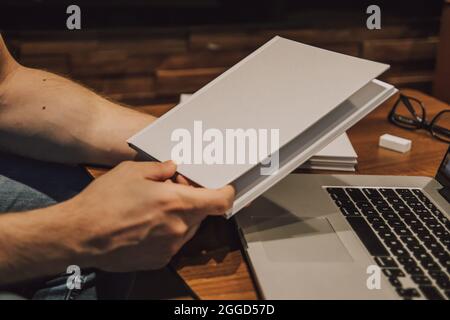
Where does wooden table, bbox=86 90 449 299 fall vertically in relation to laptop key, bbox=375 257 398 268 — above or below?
below

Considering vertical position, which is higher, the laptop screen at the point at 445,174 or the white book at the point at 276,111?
the white book at the point at 276,111

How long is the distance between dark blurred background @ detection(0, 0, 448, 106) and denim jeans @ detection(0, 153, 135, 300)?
4.17 feet

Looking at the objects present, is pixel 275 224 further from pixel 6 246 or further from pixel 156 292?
pixel 6 246

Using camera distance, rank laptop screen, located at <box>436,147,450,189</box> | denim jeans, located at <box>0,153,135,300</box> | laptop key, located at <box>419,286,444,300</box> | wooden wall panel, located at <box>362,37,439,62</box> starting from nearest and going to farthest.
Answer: laptop key, located at <box>419,286,444,300</box> < denim jeans, located at <box>0,153,135,300</box> < laptop screen, located at <box>436,147,450,189</box> < wooden wall panel, located at <box>362,37,439,62</box>

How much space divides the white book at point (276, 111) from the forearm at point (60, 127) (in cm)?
15

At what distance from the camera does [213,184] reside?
1.66 feet

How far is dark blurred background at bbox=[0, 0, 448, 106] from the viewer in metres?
1.92

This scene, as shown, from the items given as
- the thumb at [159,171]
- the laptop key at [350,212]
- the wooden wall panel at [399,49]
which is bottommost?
the wooden wall panel at [399,49]

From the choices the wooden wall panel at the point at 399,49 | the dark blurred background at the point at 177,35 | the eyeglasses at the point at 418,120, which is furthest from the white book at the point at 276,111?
the wooden wall panel at the point at 399,49

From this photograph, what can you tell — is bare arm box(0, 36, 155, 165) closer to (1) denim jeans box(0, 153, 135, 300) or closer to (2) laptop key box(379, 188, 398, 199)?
(1) denim jeans box(0, 153, 135, 300)

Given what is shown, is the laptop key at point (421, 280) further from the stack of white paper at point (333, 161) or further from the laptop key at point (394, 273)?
the stack of white paper at point (333, 161)

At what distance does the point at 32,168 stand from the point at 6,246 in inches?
8.8

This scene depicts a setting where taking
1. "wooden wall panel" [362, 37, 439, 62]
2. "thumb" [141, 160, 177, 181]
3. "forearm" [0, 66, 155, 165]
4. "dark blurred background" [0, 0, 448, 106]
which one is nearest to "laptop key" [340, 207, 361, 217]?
"thumb" [141, 160, 177, 181]

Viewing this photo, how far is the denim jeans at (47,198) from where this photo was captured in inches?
22.3
